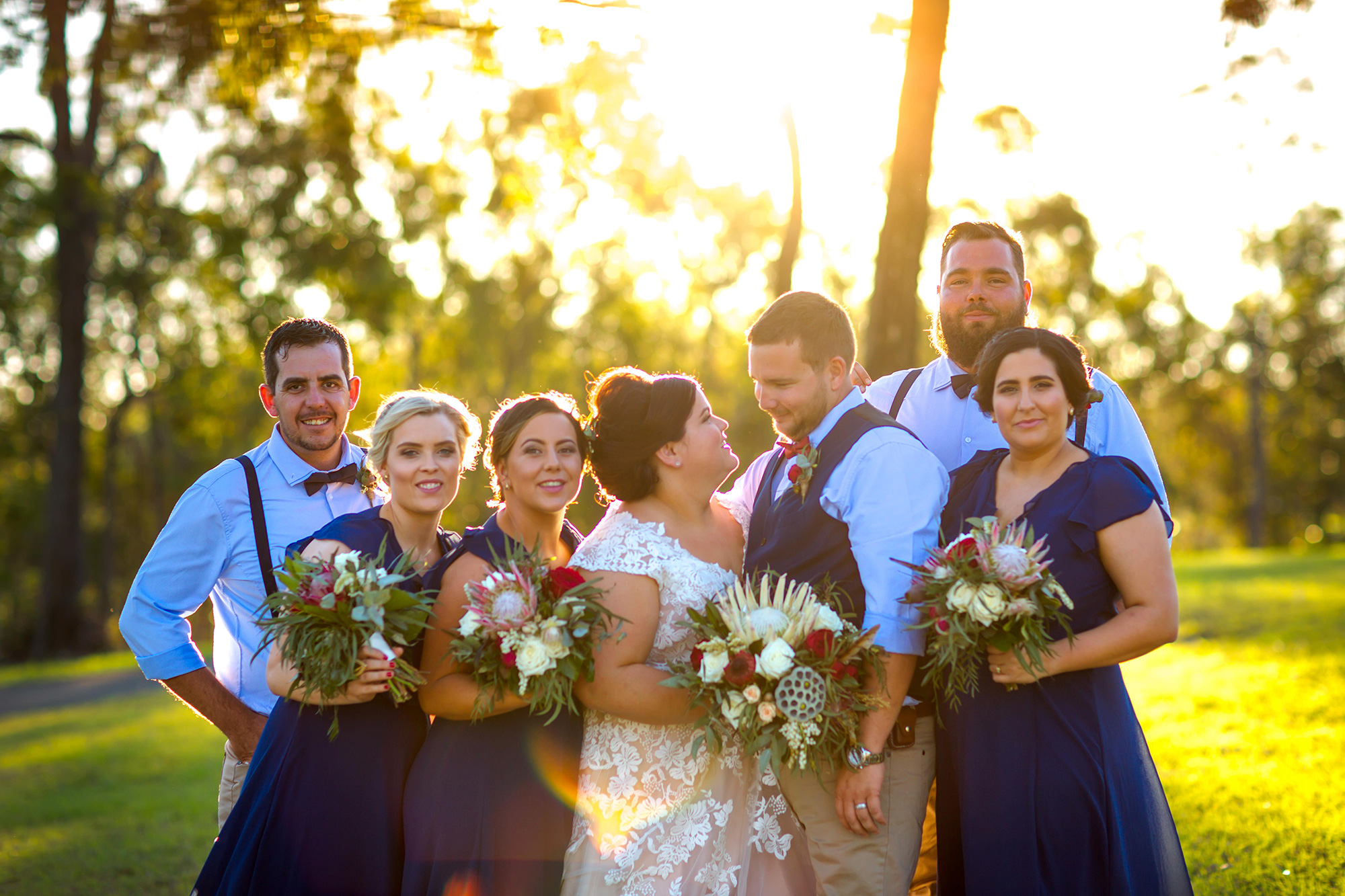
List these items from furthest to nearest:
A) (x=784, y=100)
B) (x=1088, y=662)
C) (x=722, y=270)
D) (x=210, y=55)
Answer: (x=722, y=270), (x=784, y=100), (x=210, y=55), (x=1088, y=662)

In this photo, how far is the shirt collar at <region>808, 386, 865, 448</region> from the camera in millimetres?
4449

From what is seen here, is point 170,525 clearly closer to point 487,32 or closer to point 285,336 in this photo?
point 285,336

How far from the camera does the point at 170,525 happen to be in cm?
504

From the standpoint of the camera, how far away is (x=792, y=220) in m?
10.8

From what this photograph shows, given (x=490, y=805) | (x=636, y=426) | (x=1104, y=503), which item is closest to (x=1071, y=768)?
(x=1104, y=503)

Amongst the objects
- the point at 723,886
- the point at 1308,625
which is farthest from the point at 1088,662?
the point at 1308,625

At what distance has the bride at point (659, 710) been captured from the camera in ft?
13.9

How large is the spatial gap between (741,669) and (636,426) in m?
1.16

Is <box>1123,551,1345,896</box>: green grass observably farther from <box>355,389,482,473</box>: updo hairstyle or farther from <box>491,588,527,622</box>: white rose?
<box>355,389,482,473</box>: updo hairstyle

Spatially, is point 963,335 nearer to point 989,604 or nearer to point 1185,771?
point 989,604

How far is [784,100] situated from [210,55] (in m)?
5.35

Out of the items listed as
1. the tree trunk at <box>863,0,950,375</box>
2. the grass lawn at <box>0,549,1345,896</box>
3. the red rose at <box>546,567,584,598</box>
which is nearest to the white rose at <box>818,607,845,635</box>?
the red rose at <box>546,567,584,598</box>

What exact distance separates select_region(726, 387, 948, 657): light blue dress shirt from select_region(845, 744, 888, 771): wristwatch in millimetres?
395

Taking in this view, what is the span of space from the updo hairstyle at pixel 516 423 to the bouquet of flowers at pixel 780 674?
1.11 metres
